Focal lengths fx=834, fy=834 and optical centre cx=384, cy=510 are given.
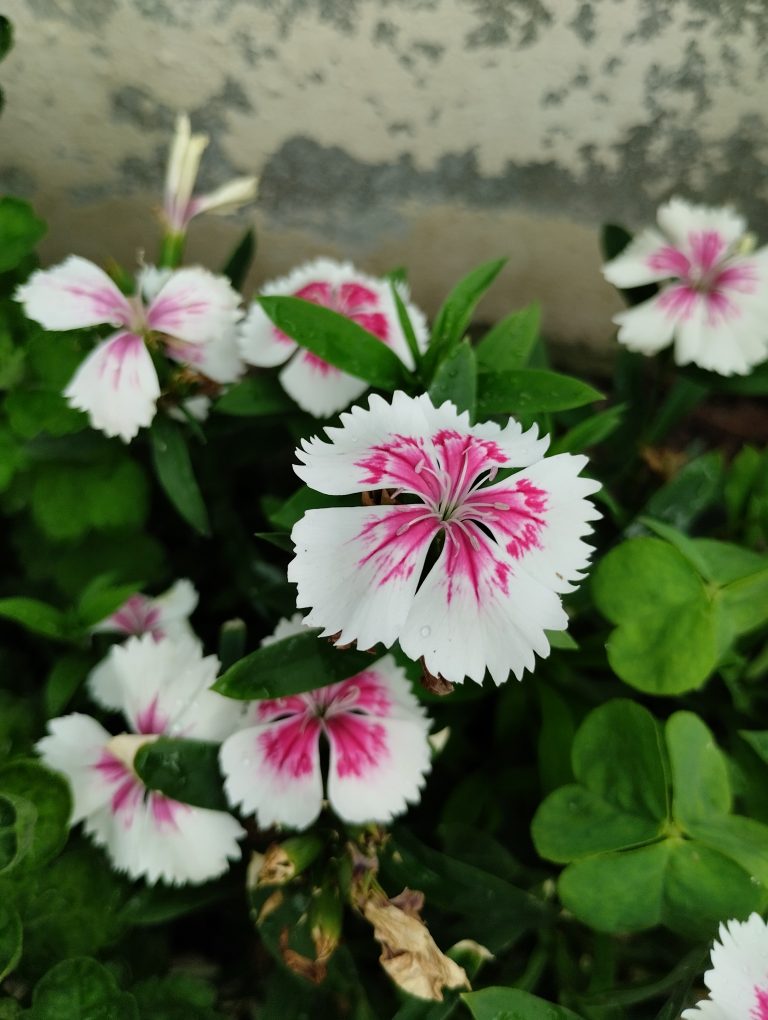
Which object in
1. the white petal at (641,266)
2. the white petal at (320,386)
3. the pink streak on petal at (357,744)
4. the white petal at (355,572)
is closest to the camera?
the white petal at (355,572)

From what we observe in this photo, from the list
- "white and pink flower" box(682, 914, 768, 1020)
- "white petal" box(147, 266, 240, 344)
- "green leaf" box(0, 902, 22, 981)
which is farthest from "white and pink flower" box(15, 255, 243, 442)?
"white and pink flower" box(682, 914, 768, 1020)

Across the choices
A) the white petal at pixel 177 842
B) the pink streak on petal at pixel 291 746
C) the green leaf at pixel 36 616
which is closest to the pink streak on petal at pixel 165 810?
the white petal at pixel 177 842

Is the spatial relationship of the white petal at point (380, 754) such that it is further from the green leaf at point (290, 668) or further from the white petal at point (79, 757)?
the white petal at point (79, 757)

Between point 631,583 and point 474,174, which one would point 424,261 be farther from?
point 631,583

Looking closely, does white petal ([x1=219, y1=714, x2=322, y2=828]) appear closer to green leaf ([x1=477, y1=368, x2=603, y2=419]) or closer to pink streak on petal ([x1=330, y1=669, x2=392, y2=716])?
pink streak on petal ([x1=330, y1=669, x2=392, y2=716])

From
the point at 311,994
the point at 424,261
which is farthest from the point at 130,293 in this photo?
the point at 311,994
